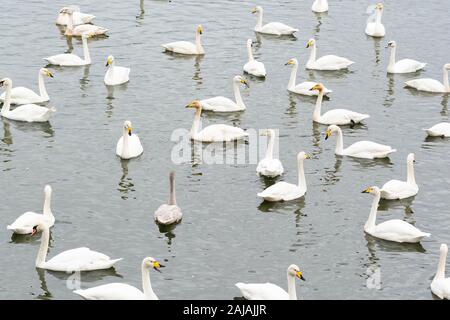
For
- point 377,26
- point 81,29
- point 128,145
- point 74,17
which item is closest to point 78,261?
point 128,145

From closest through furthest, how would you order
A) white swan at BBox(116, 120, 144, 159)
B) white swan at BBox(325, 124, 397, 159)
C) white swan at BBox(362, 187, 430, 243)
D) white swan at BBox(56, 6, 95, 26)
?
white swan at BBox(362, 187, 430, 243) → white swan at BBox(116, 120, 144, 159) → white swan at BBox(325, 124, 397, 159) → white swan at BBox(56, 6, 95, 26)

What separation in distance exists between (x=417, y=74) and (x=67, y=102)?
12712mm

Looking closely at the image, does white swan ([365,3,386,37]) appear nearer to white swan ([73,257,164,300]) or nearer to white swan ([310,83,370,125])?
white swan ([310,83,370,125])

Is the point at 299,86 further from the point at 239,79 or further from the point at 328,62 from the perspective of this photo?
the point at 328,62

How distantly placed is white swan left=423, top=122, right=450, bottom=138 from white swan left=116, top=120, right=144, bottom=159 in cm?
874

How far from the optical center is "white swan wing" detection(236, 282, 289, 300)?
22062 millimetres

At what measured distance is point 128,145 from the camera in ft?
100

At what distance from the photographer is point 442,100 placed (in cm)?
3675

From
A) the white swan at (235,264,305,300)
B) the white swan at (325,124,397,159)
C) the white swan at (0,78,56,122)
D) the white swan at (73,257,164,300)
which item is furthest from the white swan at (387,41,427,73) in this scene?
the white swan at (73,257,164,300)

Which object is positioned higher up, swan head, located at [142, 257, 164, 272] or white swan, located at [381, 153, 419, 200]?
swan head, located at [142, 257, 164, 272]

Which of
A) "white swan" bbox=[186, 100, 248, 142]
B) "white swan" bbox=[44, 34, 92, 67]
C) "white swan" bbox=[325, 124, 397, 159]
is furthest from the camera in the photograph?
"white swan" bbox=[44, 34, 92, 67]

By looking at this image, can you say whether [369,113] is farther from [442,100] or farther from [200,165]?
[200,165]

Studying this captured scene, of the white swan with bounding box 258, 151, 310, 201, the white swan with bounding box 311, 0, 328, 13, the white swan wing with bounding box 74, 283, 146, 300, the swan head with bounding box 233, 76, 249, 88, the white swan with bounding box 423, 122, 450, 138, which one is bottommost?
the white swan with bounding box 311, 0, 328, 13
